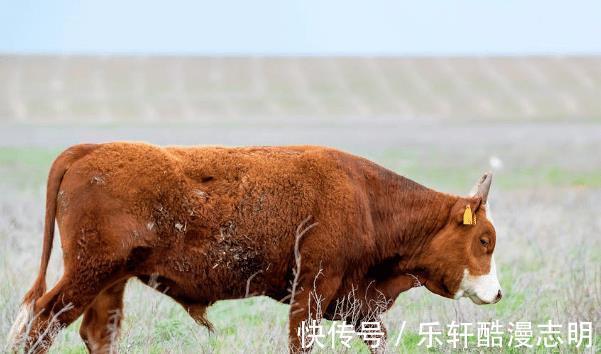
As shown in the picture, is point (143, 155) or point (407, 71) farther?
point (407, 71)

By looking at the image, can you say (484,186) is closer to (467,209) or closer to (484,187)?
(484,187)

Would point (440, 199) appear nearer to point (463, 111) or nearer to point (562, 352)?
point (562, 352)

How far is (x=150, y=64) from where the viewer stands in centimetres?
9169

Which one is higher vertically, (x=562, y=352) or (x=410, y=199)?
(x=410, y=199)

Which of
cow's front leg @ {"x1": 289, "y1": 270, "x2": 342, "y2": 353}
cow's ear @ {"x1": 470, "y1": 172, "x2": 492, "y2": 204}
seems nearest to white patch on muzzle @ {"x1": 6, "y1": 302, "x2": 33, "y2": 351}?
cow's front leg @ {"x1": 289, "y1": 270, "x2": 342, "y2": 353}

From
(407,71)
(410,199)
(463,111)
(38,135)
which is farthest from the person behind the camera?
(407,71)

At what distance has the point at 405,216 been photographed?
324 inches

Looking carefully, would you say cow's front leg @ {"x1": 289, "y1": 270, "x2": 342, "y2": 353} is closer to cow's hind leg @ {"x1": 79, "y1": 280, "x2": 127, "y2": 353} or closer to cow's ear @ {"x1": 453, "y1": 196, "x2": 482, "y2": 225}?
cow's ear @ {"x1": 453, "y1": 196, "x2": 482, "y2": 225}

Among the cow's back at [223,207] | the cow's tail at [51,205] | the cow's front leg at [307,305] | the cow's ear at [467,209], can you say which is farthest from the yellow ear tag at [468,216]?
the cow's tail at [51,205]

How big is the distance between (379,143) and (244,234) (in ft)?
110

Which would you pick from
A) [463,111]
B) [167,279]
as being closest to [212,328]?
[167,279]

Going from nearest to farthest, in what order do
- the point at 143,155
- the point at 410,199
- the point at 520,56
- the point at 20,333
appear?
the point at 20,333 → the point at 143,155 → the point at 410,199 → the point at 520,56

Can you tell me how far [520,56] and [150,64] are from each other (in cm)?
3489

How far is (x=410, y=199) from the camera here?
828 cm
